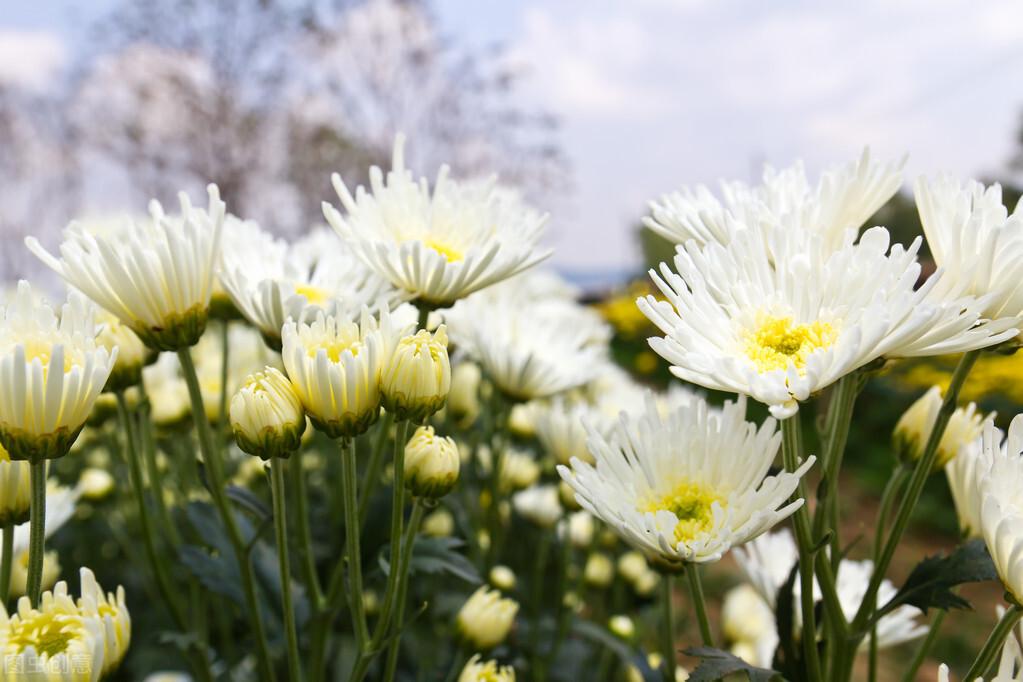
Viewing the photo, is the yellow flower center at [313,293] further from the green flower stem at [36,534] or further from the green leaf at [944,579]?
the green leaf at [944,579]

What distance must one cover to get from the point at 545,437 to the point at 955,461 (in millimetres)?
→ 540

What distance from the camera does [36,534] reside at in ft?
1.60

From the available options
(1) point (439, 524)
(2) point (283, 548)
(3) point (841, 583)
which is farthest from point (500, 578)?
(2) point (283, 548)

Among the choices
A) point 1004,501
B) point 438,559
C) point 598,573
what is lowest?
point 598,573

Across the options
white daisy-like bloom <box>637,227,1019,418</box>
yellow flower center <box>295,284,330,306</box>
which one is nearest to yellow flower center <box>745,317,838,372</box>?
white daisy-like bloom <box>637,227,1019,418</box>

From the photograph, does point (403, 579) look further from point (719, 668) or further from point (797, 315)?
point (797, 315)

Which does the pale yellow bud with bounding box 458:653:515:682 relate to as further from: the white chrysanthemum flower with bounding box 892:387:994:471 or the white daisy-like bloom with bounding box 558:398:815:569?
the white chrysanthemum flower with bounding box 892:387:994:471

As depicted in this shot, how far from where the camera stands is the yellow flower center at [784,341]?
520 millimetres

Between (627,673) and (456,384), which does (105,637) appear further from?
(627,673)

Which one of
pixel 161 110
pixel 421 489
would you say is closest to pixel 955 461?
pixel 421 489

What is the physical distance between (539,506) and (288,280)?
35.1 inches

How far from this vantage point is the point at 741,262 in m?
0.54

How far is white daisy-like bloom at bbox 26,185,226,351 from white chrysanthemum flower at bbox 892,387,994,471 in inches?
25.8

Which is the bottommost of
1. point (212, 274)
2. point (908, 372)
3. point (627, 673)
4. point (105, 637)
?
point (908, 372)
